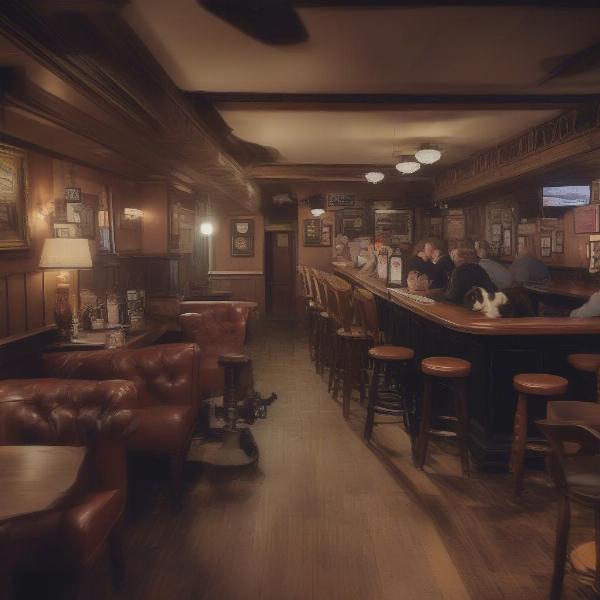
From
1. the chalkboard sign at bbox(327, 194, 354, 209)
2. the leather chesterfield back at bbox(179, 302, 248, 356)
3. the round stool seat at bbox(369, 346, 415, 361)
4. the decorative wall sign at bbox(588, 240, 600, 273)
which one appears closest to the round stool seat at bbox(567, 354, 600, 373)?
the round stool seat at bbox(369, 346, 415, 361)

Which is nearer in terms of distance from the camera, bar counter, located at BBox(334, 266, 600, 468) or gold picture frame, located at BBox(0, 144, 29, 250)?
bar counter, located at BBox(334, 266, 600, 468)

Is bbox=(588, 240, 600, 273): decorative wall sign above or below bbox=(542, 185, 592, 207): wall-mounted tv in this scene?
below

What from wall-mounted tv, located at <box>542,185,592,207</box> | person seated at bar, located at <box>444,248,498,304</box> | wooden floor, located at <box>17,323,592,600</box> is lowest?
wooden floor, located at <box>17,323,592,600</box>

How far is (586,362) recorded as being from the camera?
379 cm

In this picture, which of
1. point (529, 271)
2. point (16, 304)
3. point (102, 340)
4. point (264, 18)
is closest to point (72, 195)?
point (16, 304)

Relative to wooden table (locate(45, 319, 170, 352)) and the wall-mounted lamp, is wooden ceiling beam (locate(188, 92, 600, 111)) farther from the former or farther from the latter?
the wall-mounted lamp

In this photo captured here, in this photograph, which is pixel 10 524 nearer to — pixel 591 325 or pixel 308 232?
pixel 591 325

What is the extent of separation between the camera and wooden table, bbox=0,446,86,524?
1832 millimetres

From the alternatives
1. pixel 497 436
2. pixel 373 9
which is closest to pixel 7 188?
pixel 373 9

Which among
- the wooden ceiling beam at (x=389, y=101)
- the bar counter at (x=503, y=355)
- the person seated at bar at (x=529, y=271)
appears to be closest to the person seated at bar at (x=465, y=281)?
the bar counter at (x=503, y=355)

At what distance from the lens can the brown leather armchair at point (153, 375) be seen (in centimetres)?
353

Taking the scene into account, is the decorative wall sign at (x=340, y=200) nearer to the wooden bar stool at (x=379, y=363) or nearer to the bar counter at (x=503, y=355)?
the wooden bar stool at (x=379, y=363)

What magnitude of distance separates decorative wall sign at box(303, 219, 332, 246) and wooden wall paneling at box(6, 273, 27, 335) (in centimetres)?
765

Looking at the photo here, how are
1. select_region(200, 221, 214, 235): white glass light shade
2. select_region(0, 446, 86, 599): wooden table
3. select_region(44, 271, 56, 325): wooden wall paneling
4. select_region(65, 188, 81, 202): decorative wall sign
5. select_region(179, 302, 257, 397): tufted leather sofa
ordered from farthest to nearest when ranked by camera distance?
select_region(200, 221, 214, 235): white glass light shade → select_region(179, 302, 257, 397): tufted leather sofa → select_region(65, 188, 81, 202): decorative wall sign → select_region(44, 271, 56, 325): wooden wall paneling → select_region(0, 446, 86, 599): wooden table
